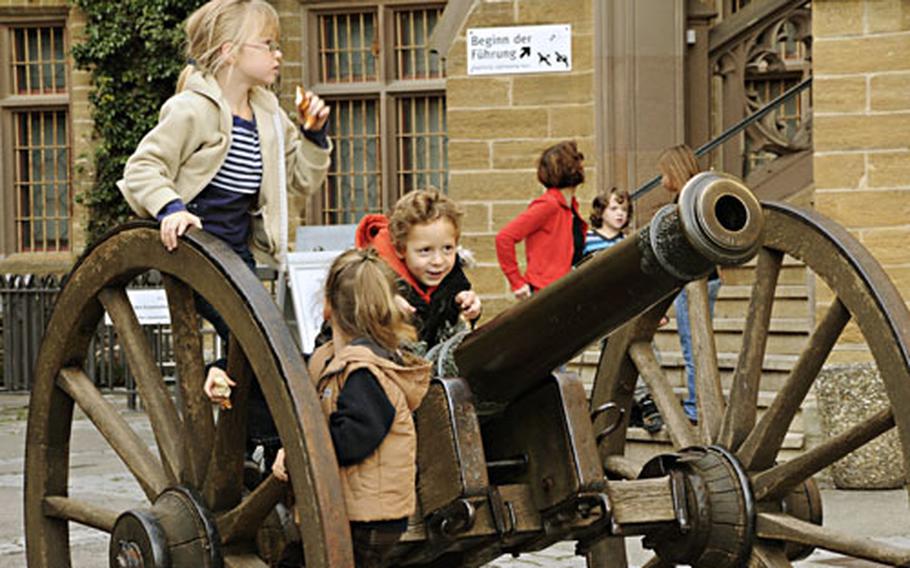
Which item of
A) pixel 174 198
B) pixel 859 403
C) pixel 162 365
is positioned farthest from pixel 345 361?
pixel 162 365

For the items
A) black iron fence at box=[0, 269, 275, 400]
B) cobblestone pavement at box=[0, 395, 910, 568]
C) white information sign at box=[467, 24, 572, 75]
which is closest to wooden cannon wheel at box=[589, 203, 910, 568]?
cobblestone pavement at box=[0, 395, 910, 568]

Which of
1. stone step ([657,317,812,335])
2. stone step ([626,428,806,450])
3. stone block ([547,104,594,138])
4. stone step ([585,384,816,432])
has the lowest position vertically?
stone step ([626,428,806,450])

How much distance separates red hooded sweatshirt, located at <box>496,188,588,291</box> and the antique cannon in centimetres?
388

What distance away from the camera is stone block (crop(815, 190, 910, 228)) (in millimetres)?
8594

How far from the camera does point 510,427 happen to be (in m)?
4.43

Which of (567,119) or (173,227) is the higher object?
(567,119)

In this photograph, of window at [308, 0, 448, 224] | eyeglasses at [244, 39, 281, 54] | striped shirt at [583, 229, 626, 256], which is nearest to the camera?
eyeglasses at [244, 39, 281, 54]

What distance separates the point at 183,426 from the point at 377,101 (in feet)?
40.8

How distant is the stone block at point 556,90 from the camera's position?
10703mm

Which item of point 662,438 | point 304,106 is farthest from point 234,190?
point 662,438

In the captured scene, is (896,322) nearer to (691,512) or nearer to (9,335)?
(691,512)

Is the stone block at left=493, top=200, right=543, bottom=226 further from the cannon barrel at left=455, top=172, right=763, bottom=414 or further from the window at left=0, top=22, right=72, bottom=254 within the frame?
the window at left=0, top=22, right=72, bottom=254

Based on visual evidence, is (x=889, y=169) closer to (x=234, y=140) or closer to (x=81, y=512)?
(x=234, y=140)

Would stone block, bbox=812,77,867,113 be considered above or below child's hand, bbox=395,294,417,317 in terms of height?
above
